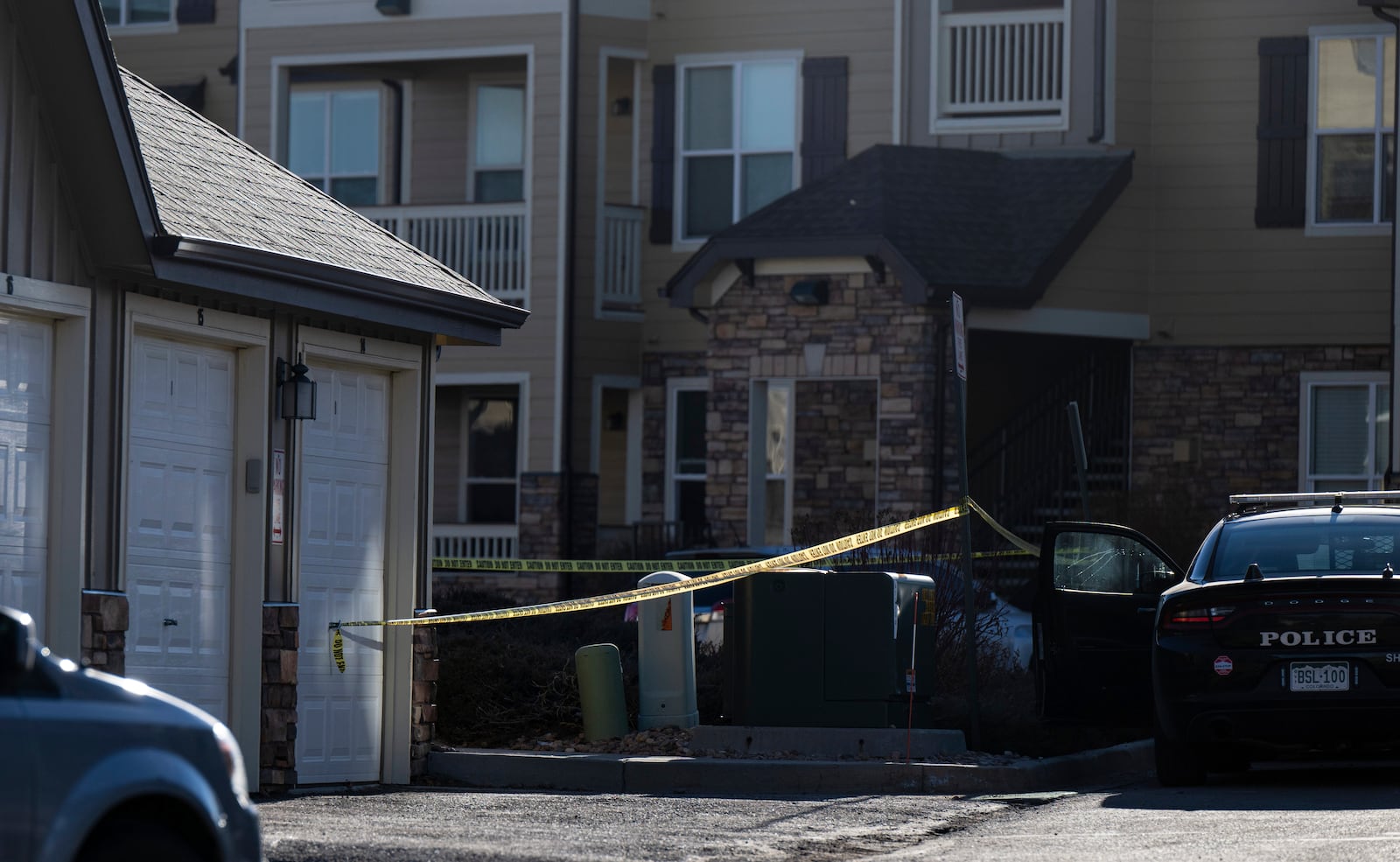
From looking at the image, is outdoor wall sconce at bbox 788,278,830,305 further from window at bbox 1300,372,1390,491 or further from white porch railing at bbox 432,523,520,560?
window at bbox 1300,372,1390,491

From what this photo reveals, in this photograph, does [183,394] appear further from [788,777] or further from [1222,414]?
[1222,414]

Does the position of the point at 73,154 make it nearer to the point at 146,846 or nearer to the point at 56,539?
the point at 56,539

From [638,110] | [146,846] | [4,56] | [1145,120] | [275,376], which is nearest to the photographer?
[146,846]

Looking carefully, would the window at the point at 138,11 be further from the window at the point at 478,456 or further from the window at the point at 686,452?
the window at the point at 686,452

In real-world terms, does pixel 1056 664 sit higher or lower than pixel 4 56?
lower

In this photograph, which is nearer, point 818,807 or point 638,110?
point 818,807

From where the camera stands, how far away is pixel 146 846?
629 cm

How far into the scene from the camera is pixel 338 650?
13047mm

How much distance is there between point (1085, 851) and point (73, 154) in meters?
5.86

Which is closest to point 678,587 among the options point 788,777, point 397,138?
point 788,777

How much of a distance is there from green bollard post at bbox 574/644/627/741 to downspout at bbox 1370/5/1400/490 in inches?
414

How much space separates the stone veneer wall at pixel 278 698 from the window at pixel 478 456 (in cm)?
1497

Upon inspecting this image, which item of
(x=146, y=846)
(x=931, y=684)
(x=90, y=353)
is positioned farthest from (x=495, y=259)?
(x=146, y=846)

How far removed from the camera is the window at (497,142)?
27641mm
